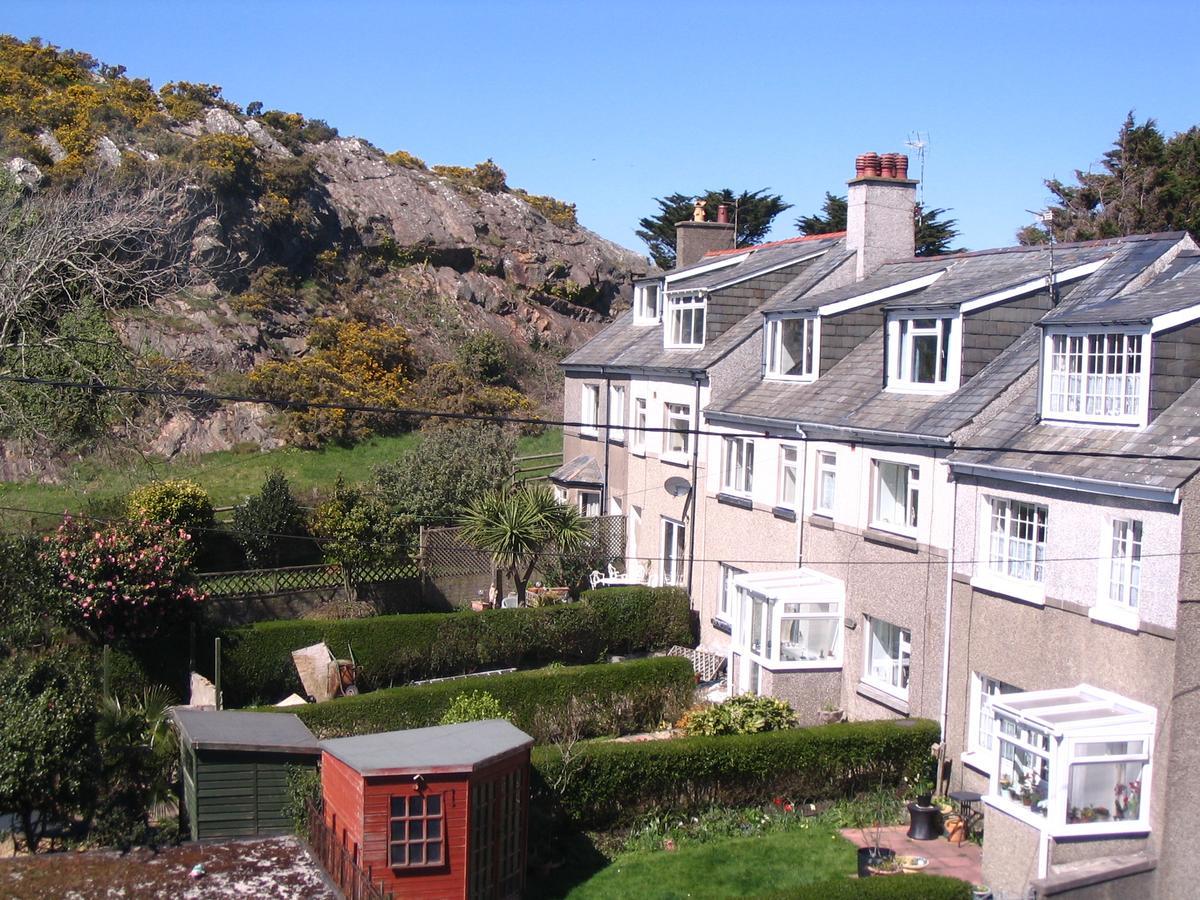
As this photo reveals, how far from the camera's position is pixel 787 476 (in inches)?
933

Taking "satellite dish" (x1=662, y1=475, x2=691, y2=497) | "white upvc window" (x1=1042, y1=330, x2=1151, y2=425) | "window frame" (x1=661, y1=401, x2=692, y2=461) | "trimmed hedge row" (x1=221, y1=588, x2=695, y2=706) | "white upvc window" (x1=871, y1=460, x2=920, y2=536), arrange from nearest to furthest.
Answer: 1. "white upvc window" (x1=1042, y1=330, x2=1151, y2=425)
2. "white upvc window" (x1=871, y1=460, x2=920, y2=536)
3. "trimmed hedge row" (x1=221, y1=588, x2=695, y2=706)
4. "satellite dish" (x1=662, y1=475, x2=691, y2=497)
5. "window frame" (x1=661, y1=401, x2=692, y2=461)

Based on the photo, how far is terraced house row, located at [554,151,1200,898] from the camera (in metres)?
14.5

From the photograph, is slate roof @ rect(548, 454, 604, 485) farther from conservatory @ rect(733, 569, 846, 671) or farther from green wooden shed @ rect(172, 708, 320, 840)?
green wooden shed @ rect(172, 708, 320, 840)

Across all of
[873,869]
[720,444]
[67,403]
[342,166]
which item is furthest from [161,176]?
[873,869]

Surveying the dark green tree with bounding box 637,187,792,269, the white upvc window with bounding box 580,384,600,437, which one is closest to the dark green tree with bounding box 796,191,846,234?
the dark green tree with bounding box 637,187,792,269

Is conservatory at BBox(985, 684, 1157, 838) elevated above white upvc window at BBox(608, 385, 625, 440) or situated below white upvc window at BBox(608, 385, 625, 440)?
below

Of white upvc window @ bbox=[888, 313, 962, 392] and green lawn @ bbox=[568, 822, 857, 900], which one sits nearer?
green lawn @ bbox=[568, 822, 857, 900]

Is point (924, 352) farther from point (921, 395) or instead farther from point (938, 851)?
point (938, 851)

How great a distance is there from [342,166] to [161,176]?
13.5 metres

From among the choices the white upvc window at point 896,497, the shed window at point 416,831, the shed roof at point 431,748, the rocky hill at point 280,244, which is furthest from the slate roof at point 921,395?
the rocky hill at point 280,244

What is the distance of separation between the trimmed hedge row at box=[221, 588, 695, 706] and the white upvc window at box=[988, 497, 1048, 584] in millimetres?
10545

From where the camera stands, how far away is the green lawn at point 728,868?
15375mm

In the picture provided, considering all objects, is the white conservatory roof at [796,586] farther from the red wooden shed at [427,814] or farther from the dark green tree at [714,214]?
the dark green tree at [714,214]

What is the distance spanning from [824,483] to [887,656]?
12.6 ft
